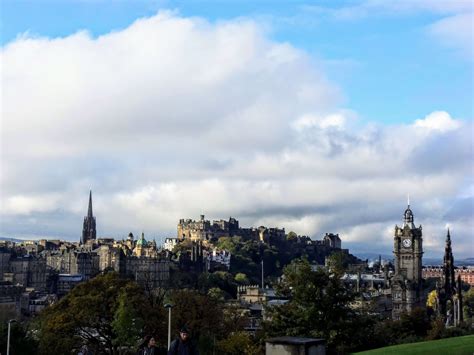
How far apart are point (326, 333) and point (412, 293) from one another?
7364 cm

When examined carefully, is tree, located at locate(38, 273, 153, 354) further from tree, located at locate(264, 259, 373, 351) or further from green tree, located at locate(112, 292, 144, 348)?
tree, located at locate(264, 259, 373, 351)

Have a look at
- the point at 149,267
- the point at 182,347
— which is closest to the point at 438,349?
the point at 182,347

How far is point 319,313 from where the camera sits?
79.5 ft

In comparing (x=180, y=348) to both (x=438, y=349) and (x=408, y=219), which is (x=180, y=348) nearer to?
(x=438, y=349)

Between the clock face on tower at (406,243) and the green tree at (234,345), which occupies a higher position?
the clock face on tower at (406,243)

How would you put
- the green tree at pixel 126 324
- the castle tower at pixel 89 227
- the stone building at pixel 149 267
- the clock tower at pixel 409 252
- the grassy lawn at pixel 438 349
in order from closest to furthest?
the grassy lawn at pixel 438 349
the green tree at pixel 126 324
the clock tower at pixel 409 252
the stone building at pixel 149 267
the castle tower at pixel 89 227

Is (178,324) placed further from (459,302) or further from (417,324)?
(459,302)

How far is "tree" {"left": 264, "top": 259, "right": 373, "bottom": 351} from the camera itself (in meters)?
23.8

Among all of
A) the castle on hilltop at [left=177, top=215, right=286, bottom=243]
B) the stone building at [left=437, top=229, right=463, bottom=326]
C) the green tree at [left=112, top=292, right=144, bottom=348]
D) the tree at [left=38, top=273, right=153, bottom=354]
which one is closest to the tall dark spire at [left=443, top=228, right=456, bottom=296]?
the stone building at [left=437, top=229, right=463, bottom=326]

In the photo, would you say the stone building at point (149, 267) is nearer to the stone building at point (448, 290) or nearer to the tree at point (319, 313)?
the stone building at point (448, 290)

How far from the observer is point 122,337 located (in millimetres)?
31250

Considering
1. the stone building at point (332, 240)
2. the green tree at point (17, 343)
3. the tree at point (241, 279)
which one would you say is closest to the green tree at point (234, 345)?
the green tree at point (17, 343)

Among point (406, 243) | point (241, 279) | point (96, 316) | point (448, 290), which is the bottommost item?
point (96, 316)

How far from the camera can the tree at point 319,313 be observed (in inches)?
939
